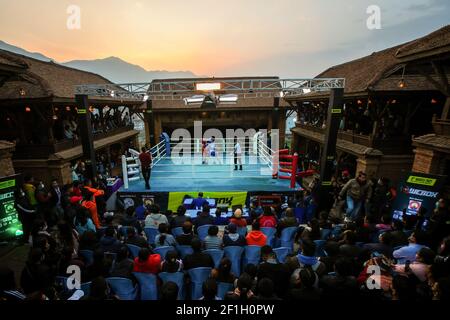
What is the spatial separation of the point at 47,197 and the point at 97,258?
5064 mm

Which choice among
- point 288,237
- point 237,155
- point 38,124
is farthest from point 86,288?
point 38,124

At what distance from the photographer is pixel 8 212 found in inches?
268

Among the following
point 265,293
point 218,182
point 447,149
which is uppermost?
point 447,149

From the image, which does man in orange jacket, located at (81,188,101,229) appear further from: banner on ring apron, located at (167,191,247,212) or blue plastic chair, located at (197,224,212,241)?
blue plastic chair, located at (197,224,212,241)

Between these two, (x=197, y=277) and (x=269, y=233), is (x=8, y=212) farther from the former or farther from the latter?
(x=269, y=233)

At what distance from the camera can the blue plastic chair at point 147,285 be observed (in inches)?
160

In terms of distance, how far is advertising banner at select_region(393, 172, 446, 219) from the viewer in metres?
6.88

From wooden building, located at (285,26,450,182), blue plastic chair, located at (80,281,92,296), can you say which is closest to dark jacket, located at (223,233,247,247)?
blue plastic chair, located at (80,281,92,296)

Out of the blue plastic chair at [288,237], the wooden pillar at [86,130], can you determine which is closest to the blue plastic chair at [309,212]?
the blue plastic chair at [288,237]

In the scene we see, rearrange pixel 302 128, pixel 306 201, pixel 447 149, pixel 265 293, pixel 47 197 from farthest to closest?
1. pixel 302 128
2. pixel 306 201
3. pixel 47 197
4. pixel 447 149
5. pixel 265 293

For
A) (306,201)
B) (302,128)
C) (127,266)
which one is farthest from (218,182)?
(302,128)
